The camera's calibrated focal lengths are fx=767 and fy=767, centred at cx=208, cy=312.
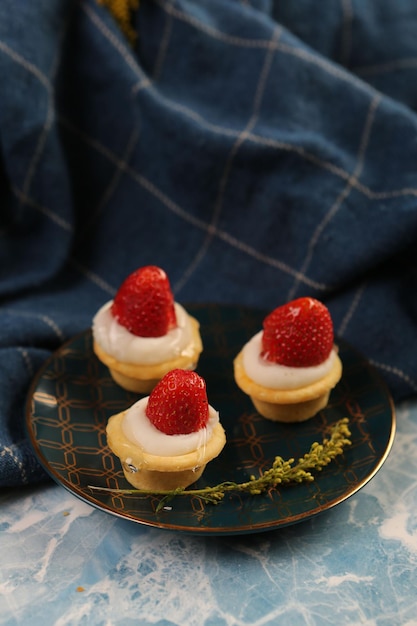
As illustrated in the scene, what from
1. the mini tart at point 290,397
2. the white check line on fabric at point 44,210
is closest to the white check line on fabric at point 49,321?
the white check line on fabric at point 44,210

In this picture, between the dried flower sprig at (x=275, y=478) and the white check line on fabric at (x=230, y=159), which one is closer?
the dried flower sprig at (x=275, y=478)

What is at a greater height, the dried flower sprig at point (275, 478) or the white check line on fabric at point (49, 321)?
the dried flower sprig at point (275, 478)

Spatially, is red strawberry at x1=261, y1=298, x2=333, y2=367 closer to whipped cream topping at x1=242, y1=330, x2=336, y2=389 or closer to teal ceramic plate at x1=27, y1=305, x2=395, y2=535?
whipped cream topping at x1=242, y1=330, x2=336, y2=389

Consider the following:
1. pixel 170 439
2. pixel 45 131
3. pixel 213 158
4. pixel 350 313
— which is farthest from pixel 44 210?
pixel 170 439

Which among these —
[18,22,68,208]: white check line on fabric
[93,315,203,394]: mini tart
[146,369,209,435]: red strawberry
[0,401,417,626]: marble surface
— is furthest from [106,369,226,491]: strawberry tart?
[18,22,68,208]: white check line on fabric

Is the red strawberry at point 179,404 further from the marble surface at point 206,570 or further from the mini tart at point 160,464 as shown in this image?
the marble surface at point 206,570

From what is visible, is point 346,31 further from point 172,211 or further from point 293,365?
point 293,365

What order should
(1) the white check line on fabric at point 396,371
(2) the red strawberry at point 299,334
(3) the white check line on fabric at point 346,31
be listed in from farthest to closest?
(3) the white check line on fabric at point 346,31
(1) the white check line on fabric at point 396,371
(2) the red strawberry at point 299,334
